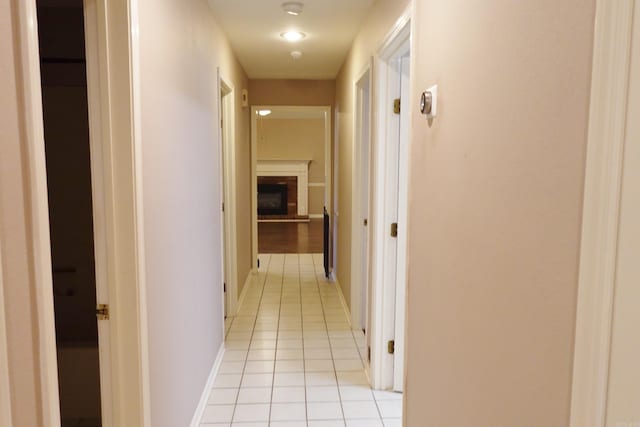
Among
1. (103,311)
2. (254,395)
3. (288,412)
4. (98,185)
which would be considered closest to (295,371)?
(254,395)

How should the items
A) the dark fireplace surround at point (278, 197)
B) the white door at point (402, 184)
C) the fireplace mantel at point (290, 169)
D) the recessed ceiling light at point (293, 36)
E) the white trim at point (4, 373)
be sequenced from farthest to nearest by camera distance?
the dark fireplace surround at point (278, 197), the fireplace mantel at point (290, 169), the recessed ceiling light at point (293, 36), the white door at point (402, 184), the white trim at point (4, 373)

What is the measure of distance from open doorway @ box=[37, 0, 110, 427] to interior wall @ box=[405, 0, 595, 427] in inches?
76.0

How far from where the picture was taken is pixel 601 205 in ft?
2.30

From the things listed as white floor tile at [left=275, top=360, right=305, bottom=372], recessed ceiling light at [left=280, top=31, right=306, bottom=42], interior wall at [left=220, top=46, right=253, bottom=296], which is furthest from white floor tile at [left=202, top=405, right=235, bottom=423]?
recessed ceiling light at [left=280, top=31, right=306, bottom=42]

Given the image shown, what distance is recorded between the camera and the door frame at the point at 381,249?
105 inches

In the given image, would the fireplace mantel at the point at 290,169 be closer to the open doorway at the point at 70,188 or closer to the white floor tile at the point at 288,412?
the open doorway at the point at 70,188

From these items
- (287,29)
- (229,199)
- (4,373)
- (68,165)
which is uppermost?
(287,29)

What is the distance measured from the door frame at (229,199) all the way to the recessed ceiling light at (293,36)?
62 centimetres

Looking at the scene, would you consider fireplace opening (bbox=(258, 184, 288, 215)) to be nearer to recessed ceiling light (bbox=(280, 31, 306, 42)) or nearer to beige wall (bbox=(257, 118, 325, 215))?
beige wall (bbox=(257, 118, 325, 215))

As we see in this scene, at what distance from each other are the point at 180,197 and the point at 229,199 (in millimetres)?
1915

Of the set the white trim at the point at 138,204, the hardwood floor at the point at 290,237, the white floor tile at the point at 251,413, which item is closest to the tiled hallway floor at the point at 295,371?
the white floor tile at the point at 251,413

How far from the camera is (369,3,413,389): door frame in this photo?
268 cm

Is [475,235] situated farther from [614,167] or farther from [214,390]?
[214,390]

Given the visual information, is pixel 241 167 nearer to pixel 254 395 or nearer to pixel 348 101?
pixel 348 101
